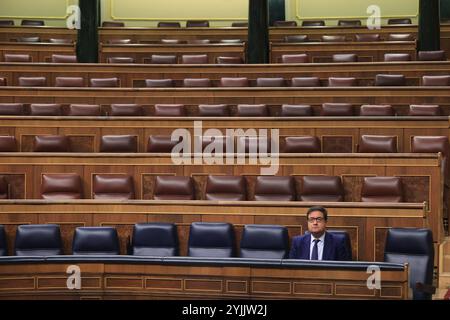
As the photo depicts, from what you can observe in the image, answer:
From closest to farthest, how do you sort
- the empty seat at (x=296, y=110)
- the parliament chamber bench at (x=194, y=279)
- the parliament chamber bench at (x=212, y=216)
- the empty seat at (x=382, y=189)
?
the parliament chamber bench at (x=194, y=279) < the parliament chamber bench at (x=212, y=216) < the empty seat at (x=382, y=189) < the empty seat at (x=296, y=110)

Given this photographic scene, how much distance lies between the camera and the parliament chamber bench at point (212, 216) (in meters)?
5.78

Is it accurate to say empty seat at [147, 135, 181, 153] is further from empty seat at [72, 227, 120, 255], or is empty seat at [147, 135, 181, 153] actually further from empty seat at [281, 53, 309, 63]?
empty seat at [281, 53, 309, 63]

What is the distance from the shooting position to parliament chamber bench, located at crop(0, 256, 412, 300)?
4.54m

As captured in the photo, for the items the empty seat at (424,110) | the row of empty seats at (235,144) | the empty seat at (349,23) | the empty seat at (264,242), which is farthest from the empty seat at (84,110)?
the empty seat at (349,23)

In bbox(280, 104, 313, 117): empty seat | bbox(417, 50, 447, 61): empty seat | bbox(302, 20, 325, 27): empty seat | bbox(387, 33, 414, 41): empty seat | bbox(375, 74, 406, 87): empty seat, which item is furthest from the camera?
bbox(302, 20, 325, 27): empty seat

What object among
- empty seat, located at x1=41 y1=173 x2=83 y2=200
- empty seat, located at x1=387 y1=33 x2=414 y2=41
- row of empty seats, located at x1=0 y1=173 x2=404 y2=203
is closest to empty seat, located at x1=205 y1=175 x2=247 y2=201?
row of empty seats, located at x1=0 y1=173 x2=404 y2=203

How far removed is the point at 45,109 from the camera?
326 inches

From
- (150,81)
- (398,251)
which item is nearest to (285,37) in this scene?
(150,81)

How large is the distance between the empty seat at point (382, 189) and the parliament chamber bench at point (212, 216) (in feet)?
1.87

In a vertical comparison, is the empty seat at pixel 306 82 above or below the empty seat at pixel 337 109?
above

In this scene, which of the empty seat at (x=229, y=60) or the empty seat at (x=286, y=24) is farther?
the empty seat at (x=286, y=24)

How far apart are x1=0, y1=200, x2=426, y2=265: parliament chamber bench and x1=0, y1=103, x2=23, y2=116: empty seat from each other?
235cm

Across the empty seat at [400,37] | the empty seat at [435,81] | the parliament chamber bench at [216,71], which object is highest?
the empty seat at [400,37]

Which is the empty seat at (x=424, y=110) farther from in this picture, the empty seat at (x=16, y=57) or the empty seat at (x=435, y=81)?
the empty seat at (x=16, y=57)
